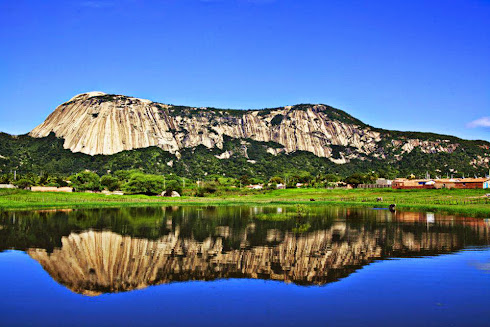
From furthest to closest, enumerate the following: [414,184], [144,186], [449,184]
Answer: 1. [414,184]
2. [144,186]
3. [449,184]

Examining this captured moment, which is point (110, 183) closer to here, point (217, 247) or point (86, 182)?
point (86, 182)

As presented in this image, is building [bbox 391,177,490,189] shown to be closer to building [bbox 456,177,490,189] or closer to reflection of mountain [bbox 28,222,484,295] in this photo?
building [bbox 456,177,490,189]

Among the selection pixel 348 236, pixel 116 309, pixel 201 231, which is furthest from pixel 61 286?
pixel 348 236

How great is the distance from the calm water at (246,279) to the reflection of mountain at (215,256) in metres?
0.07

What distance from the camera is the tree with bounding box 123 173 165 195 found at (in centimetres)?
13175

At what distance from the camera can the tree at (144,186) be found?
131750 mm

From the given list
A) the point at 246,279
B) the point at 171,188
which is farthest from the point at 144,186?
the point at 246,279

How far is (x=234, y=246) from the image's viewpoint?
110 ft

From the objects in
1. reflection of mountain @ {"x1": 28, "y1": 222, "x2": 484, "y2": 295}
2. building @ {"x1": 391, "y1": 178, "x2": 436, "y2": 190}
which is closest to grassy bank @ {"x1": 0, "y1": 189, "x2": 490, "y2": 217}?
building @ {"x1": 391, "y1": 178, "x2": 436, "y2": 190}

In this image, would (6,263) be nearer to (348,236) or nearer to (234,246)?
(234,246)

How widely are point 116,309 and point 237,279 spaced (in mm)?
6779

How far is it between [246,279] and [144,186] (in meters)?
114

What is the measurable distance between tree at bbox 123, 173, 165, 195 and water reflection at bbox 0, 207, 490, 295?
78.6 m

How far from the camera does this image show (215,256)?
96.2 ft
